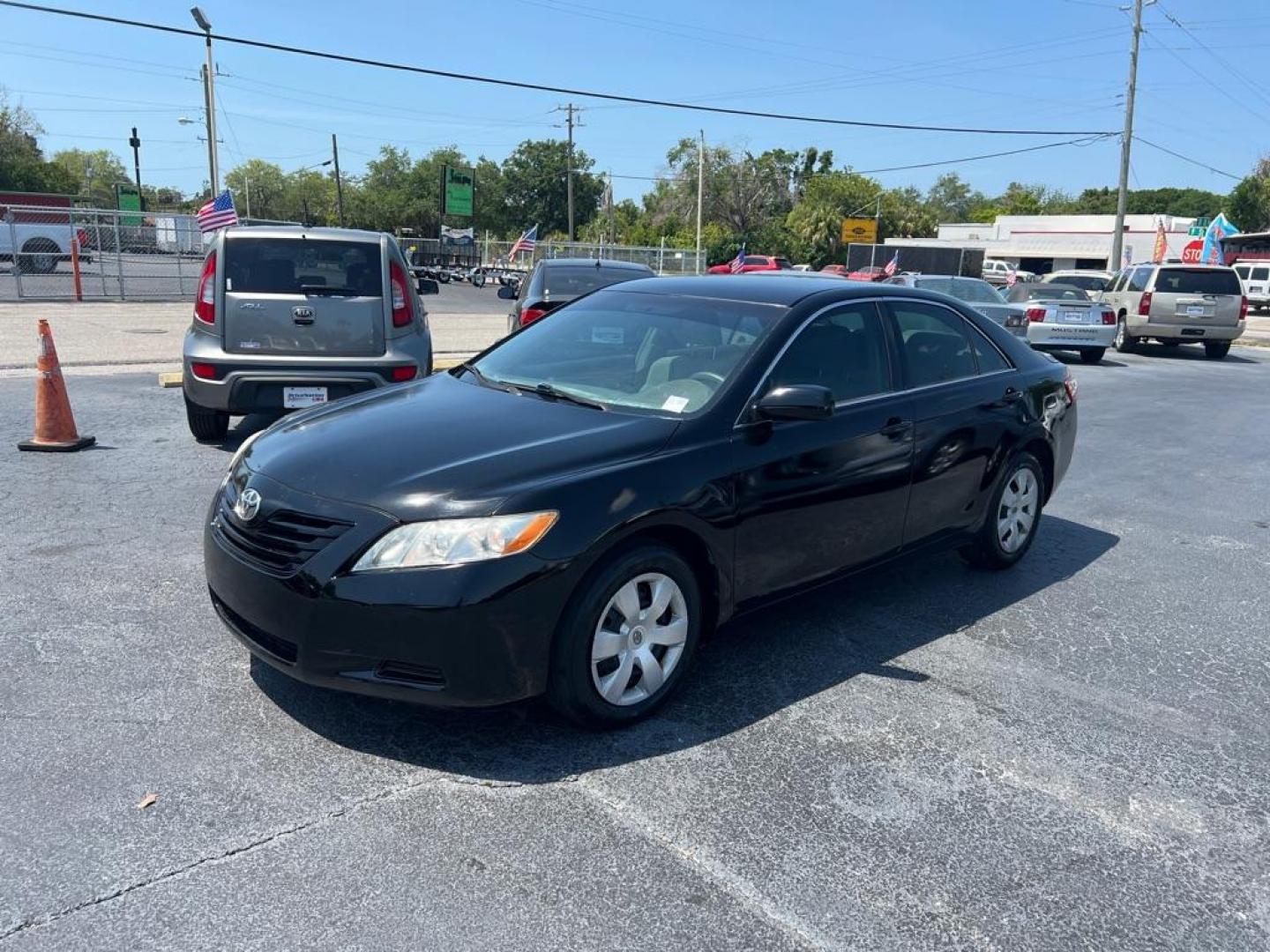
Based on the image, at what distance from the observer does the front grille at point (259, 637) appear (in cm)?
336

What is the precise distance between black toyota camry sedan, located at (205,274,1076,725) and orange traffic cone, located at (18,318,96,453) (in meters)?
4.21

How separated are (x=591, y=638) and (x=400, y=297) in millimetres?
5145

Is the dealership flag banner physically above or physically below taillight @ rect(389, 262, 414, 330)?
above

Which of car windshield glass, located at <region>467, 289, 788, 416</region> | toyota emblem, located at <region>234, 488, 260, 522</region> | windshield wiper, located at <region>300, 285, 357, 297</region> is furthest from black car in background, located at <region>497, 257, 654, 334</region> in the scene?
toyota emblem, located at <region>234, 488, 260, 522</region>

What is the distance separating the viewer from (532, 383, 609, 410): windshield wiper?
4086 millimetres

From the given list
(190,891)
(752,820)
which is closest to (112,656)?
(190,891)

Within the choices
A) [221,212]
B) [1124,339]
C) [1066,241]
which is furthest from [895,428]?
[1066,241]

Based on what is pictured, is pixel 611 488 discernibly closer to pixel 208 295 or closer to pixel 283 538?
pixel 283 538

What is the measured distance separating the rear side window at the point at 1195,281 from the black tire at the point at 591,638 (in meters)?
18.0

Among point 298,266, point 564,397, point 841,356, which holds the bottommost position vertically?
point 564,397

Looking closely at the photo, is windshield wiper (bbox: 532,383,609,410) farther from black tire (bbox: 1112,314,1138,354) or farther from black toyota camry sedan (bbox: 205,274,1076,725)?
black tire (bbox: 1112,314,1138,354)

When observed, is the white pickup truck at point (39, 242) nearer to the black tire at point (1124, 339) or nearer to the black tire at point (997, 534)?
the black tire at point (1124, 339)

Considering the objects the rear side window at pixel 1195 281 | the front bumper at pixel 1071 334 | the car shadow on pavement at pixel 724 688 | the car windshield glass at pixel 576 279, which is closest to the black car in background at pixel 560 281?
the car windshield glass at pixel 576 279

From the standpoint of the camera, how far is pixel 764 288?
4.73 m
